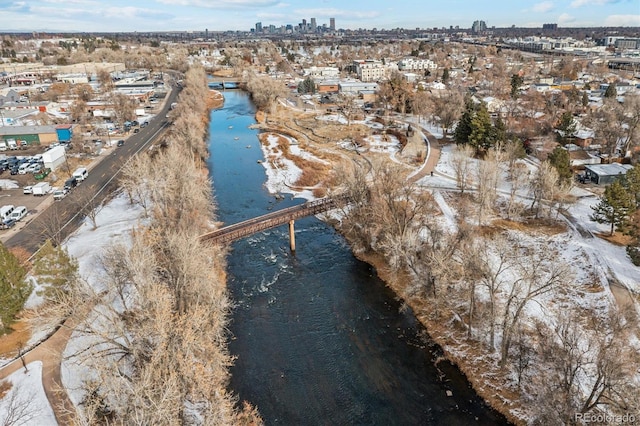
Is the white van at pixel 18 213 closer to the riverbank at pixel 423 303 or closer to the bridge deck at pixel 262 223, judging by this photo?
the bridge deck at pixel 262 223

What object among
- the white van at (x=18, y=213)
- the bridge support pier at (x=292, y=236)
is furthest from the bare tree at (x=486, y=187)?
the white van at (x=18, y=213)

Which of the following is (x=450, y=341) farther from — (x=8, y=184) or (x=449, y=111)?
(x=8, y=184)

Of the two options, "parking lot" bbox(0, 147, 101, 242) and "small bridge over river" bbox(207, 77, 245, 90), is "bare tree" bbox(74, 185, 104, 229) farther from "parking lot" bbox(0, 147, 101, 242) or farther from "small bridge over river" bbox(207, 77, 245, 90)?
"small bridge over river" bbox(207, 77, 245, 90)

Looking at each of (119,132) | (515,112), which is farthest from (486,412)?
(119,132)

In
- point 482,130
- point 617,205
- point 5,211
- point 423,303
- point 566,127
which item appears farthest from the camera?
point 566,127

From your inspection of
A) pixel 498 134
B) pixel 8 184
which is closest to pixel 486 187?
pixel 498 134
